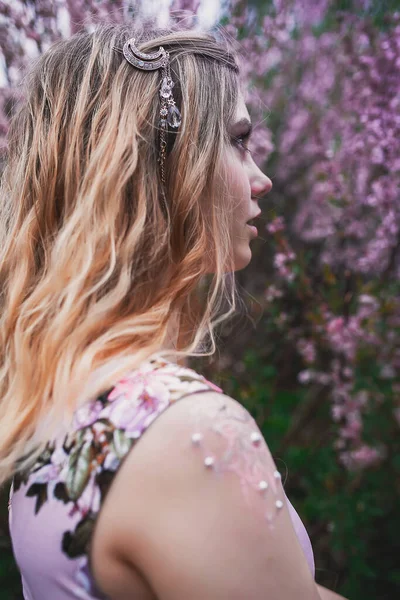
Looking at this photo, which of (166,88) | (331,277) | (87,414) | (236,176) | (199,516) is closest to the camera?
(199,516)

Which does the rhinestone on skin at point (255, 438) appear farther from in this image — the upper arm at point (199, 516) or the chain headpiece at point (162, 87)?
the chain headpiece at point (162, 87)

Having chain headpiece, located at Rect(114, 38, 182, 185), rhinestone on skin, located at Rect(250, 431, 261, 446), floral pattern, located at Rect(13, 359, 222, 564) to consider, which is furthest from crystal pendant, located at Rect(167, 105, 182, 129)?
rhinestone on skin, located at Rect(250, 431, 261, 446)

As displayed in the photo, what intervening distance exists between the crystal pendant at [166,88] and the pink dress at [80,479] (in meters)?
0.55

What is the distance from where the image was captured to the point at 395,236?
273cm

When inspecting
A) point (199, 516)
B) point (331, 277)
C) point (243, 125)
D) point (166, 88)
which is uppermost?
point (166, 88)

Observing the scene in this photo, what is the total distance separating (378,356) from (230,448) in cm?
238

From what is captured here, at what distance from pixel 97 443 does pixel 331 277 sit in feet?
6.65

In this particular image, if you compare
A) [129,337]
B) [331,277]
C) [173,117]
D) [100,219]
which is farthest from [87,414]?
[331,277]

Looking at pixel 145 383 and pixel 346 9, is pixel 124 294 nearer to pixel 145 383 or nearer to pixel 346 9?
pixel 145 383

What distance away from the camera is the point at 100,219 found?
1.06m

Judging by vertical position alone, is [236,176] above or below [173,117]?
below

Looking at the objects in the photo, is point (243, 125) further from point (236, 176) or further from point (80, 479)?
point (80, 479)

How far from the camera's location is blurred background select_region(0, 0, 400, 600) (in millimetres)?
2508

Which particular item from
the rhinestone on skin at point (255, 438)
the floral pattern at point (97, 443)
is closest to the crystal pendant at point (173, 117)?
the floral pattern at point (97, 443)
